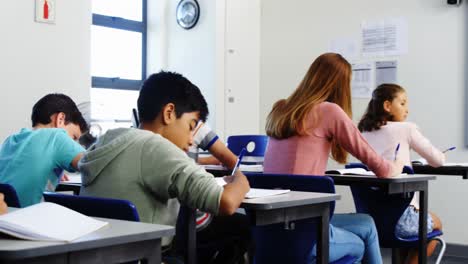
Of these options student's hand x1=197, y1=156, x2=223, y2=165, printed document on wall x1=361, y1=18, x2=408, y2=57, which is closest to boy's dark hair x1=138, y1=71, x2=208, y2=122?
student's hand x1=197, y1=156, x2=223, y2=165

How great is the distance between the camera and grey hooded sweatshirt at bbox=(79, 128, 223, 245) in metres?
1.67

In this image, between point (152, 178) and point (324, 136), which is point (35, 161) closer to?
point (152, 178)

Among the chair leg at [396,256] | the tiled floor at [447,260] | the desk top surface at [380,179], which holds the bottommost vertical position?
the tiled floor at [447,260]

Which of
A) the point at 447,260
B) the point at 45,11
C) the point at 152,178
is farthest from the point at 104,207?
the point at 447,260

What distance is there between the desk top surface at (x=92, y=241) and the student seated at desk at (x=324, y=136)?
1256 mm

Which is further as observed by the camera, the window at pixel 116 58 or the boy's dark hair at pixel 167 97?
the window at pixel 116 58

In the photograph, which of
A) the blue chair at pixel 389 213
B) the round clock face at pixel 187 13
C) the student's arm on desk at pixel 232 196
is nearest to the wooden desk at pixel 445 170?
the blue chair at pixel 389 213

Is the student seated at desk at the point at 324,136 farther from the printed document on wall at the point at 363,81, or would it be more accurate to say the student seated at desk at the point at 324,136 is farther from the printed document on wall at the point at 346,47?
the printed document on wall at the point at 346,47

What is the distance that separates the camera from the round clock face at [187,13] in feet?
19.1

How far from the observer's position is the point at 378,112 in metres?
3.64

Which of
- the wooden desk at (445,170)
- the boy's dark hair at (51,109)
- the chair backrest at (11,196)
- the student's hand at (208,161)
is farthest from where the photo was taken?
the student's hand at (208,161)

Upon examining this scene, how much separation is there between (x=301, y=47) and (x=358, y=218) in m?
3.45

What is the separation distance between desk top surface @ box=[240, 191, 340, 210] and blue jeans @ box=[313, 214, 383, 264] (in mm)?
380

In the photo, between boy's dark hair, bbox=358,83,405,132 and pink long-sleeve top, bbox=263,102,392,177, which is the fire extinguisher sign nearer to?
boy's dark hair, bbox=358,83,405,132
